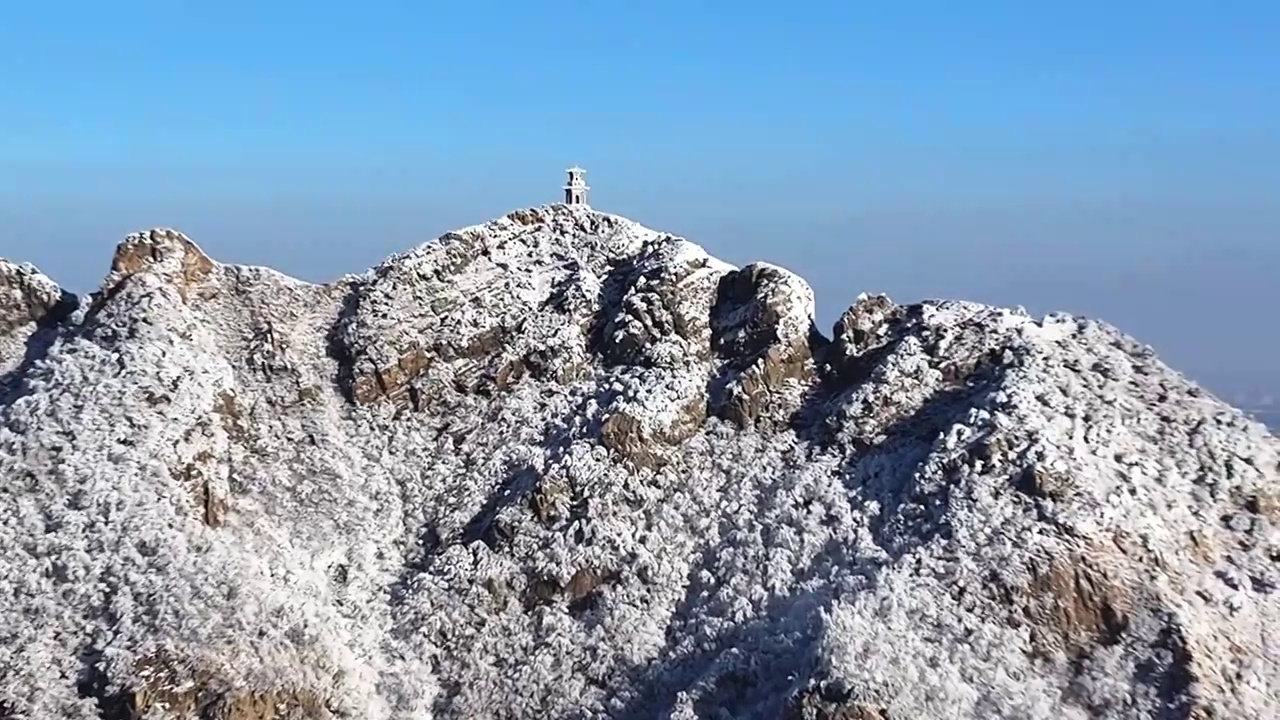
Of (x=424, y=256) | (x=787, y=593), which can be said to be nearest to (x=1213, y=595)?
(x=787, y=593)

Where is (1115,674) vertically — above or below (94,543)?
above

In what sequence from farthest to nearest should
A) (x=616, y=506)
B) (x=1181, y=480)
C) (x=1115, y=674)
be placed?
(x=616, y=506), (x=1181, y=480), (x=1115, y=674)

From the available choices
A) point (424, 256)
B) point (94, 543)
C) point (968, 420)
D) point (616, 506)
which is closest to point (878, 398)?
point (968, 420)

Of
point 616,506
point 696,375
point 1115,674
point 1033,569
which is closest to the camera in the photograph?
point 1115,674

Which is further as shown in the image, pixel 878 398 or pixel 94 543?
pixel 878 398

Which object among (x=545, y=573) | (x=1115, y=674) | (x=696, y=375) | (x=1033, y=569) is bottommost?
(x=545, y=573)

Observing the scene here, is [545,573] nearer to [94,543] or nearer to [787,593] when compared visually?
[787,593]
